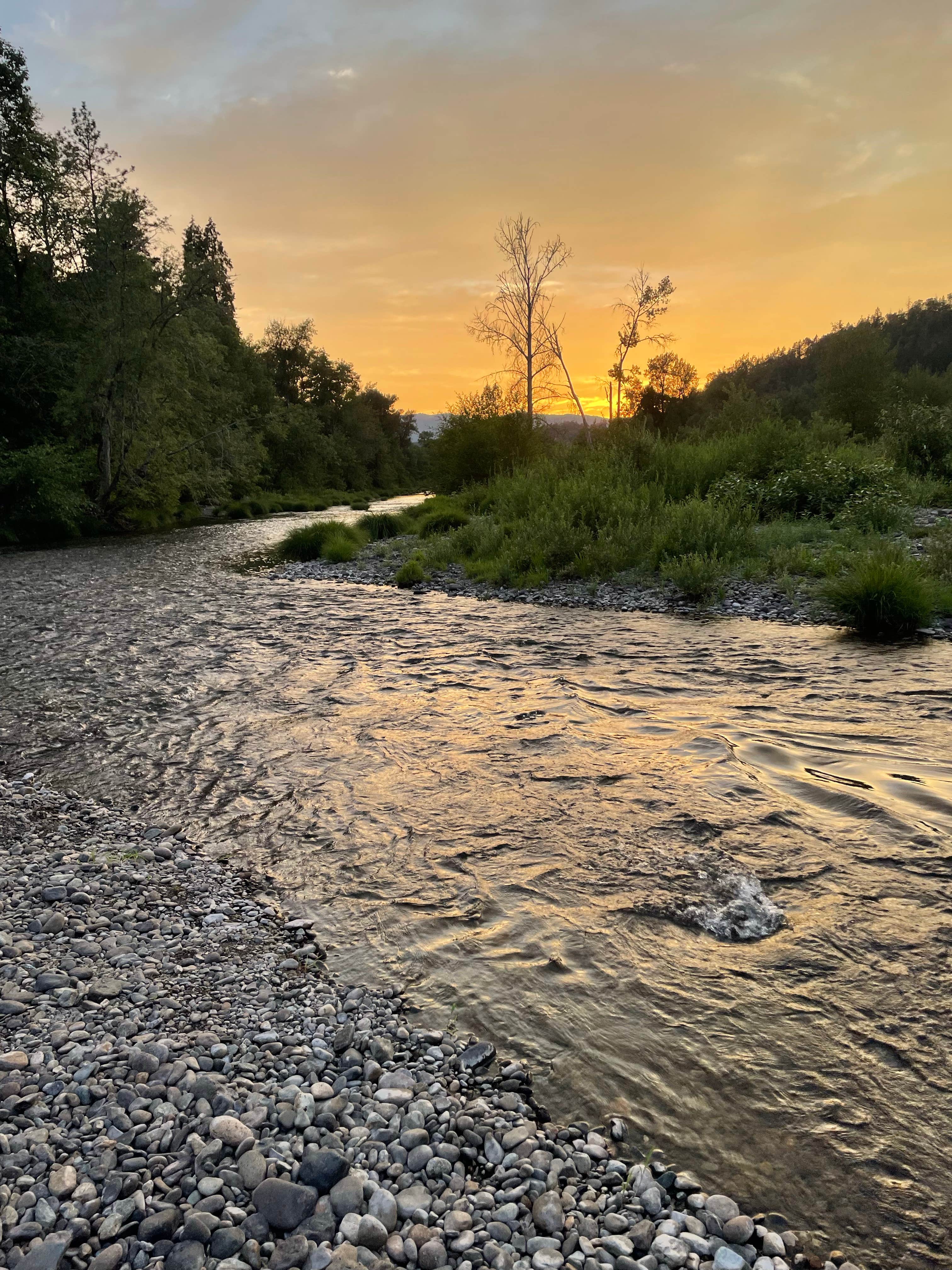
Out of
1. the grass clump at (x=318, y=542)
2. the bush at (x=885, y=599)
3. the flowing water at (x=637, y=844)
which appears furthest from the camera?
the grass clump at (x=318, y=542)

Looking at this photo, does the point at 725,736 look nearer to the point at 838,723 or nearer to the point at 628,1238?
the point at 838,723

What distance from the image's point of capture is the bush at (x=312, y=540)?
919 inches

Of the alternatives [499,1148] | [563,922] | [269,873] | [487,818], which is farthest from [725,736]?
[499,1148]

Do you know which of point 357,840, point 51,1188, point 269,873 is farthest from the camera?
point 357,840

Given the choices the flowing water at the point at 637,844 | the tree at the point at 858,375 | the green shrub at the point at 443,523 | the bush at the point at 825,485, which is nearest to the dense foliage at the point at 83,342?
the green shrub at the point at 443,523

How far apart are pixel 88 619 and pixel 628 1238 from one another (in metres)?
14.1

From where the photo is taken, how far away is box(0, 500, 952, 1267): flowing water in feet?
9.85

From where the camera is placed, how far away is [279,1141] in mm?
2701

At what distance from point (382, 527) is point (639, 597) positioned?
1415 cm

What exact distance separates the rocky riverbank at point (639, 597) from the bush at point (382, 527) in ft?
19.5

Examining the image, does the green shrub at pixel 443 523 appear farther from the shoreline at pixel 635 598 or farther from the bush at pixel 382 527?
the shoreline at pixel 635 598

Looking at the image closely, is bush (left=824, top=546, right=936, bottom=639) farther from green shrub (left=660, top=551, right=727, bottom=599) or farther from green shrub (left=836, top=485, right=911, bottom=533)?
green shrub (left=836, top=485, right=911, bottom=533)

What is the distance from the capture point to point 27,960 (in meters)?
3.72

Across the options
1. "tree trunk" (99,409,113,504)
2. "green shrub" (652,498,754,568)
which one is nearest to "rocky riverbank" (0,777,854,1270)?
"green shrub" (652,498,754,568)
